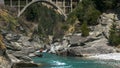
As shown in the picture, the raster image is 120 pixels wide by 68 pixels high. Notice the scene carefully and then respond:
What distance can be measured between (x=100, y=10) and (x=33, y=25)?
1355 inches

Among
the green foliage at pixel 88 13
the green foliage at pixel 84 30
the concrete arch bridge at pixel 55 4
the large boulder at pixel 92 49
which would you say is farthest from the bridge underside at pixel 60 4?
the large boulder at pixel 92 49

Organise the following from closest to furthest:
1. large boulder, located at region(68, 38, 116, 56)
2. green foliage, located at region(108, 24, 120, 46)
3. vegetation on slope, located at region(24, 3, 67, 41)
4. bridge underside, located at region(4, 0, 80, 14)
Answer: large boulder, located at region(68, 38, 116, 56) → green foliage, located at region(108, 24, 120, 46) → bridge underside, located at region(4, 0, 80, 14) → vegetation on slope, located at region(24, 3, 67, 41)

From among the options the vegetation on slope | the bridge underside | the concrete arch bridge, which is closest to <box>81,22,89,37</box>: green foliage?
the bridge underside

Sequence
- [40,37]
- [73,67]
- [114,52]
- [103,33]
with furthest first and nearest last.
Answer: [40,37] < [103,33] < [114,52] < [73,67]

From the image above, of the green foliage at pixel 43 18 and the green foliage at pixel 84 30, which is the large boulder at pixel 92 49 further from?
the green foliage at pixel 43 18

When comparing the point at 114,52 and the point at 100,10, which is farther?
the point at 100,10

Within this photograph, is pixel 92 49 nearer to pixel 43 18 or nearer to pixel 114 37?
pixel 114 37

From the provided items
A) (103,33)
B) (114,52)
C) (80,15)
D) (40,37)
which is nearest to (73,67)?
(114,52)

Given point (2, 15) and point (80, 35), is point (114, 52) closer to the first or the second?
point (80, 35)

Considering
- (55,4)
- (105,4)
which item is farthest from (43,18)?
(105,4)

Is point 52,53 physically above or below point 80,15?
below

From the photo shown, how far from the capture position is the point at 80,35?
112125 millimetres

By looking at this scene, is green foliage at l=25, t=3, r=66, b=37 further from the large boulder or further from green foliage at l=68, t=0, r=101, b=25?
the large boulder

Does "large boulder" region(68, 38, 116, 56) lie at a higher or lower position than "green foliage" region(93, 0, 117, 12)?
lower
